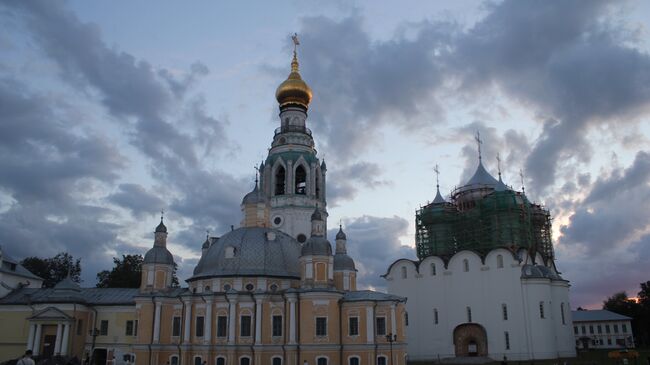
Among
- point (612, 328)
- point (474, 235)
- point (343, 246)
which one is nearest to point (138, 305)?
point (343, 246)

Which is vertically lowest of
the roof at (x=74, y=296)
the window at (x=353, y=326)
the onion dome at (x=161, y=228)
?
the window at (x=353, y=326)

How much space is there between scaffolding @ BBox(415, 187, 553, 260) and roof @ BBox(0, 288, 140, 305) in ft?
85.5

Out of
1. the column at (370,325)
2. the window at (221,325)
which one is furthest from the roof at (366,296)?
the window at (221,325)

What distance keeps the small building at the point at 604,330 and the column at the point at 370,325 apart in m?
45.4

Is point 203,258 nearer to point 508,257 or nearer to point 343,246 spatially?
point 343,246

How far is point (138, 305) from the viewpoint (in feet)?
129

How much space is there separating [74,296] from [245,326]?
15.8m

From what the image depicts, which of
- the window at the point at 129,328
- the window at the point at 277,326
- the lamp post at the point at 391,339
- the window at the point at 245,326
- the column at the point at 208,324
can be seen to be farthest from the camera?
the window at the point at 129,328

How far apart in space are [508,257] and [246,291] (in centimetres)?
2055

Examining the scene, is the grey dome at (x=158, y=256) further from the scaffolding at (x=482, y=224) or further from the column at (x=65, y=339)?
the scaffolding at (x=482, y=224)

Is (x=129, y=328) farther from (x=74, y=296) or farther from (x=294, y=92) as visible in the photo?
(x=294, y=92)

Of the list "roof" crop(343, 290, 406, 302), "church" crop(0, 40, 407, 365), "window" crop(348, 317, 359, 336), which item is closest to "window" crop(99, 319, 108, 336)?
"church" crop(0, 40, 407, 365)

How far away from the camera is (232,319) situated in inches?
1421

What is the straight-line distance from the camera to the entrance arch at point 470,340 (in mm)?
43656
